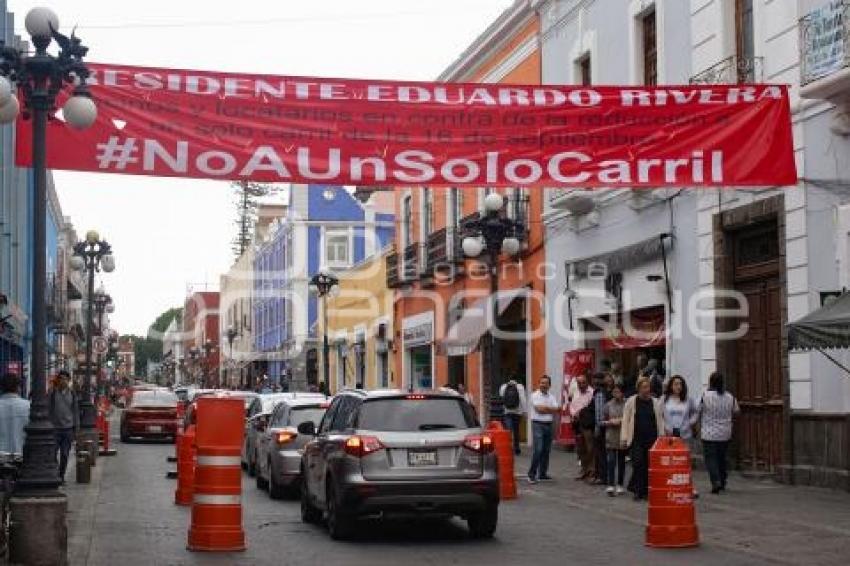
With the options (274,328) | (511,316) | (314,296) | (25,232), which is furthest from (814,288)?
(274,328)

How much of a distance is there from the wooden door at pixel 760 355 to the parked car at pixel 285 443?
6.77 m

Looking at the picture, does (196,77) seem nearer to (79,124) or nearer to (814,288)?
(79,124)

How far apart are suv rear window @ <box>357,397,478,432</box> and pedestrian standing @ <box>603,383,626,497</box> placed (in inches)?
191

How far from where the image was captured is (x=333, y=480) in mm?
12508

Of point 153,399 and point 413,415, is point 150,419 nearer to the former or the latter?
point 153,399

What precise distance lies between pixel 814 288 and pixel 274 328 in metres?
60.8

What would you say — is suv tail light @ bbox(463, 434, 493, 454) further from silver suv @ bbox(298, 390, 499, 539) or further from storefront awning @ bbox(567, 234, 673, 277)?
storefront awning @ bbox(567, 234, 673, 277)

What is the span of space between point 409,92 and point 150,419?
21423 millimetres

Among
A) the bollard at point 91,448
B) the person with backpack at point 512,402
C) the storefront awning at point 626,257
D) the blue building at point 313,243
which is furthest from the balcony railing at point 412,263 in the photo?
the blue building at point 313,243

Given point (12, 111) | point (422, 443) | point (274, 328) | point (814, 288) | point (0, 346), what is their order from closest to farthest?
point (12, 111), point (422, 443), point (814, 288), point (0, 346), point (274, 328)

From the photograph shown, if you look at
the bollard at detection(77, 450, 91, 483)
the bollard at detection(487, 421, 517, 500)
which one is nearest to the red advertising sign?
the bollard at detection(487, 421, 517, 500)

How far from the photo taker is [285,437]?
17.1 meters

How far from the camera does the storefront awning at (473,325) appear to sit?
3052cm

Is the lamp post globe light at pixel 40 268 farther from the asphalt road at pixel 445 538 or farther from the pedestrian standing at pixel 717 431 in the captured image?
the pedestrian standing at pixel 717 431
